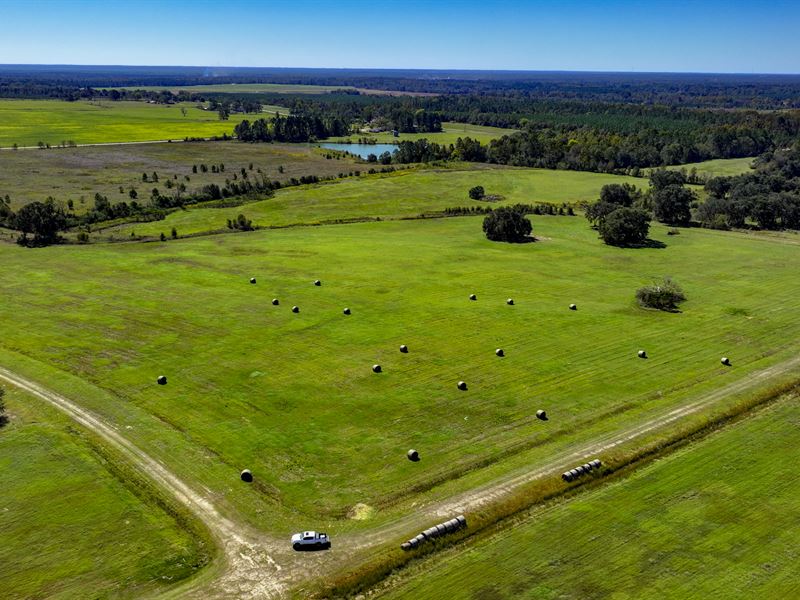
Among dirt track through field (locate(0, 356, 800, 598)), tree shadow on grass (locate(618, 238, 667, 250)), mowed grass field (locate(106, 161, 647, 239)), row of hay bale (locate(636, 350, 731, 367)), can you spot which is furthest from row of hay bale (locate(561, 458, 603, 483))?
mowed grass field (locate(106, 161, 647, 239))

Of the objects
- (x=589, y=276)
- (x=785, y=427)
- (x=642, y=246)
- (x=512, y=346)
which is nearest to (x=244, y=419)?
(x=512, y=346)

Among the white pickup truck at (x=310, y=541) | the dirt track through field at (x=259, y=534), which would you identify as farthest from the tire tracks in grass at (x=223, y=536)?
the white pickup truck at (x=310, y=541)

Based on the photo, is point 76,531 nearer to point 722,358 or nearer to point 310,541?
point 310,541

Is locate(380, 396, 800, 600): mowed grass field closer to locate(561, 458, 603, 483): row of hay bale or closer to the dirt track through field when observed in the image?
locate(561, 458, 603, 483): row of hay bale

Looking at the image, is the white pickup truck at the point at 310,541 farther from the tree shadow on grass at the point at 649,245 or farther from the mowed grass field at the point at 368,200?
the tree shadow on grass at the point at 649,245

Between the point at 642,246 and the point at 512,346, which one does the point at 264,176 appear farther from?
the point at 512,346

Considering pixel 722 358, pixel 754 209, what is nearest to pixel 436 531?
pixel 722 358
